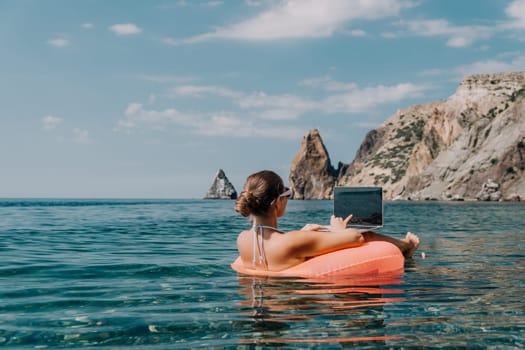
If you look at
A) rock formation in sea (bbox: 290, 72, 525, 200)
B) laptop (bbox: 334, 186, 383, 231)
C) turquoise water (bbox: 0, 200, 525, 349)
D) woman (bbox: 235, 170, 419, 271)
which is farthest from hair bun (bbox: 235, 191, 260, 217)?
rock formation in sea (bbox: 290, 72, 525, 200)

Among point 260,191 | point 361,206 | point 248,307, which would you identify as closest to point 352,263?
point 361,206

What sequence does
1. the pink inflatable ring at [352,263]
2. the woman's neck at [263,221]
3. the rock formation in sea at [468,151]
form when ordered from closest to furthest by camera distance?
the woman's neck at [263,221] < the pink inflatable ring at [352,263] < the rock formation in sea at [468,151]

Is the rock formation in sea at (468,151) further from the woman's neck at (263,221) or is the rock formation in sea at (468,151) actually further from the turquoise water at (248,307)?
the woman's neck at (263,221)

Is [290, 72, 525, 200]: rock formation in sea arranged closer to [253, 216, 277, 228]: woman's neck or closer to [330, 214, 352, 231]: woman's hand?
[330, 214, 352, 231]: woman's hand

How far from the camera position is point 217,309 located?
235 inches

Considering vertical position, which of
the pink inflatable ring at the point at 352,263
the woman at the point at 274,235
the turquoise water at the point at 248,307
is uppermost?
the woman at the point at 274,235

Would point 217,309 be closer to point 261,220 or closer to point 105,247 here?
point 261,220

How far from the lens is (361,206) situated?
342 inches

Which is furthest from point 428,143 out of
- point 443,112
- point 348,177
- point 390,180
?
point 348,177

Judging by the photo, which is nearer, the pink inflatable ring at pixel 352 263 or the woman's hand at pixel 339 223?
the pink inflatable ring at pixel 352 263

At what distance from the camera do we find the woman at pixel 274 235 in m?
7.20

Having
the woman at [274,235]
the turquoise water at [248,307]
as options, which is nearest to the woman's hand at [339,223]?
the woman at [274,235]

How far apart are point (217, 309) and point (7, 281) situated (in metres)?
4.18

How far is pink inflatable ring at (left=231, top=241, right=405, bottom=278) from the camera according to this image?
7770mm
